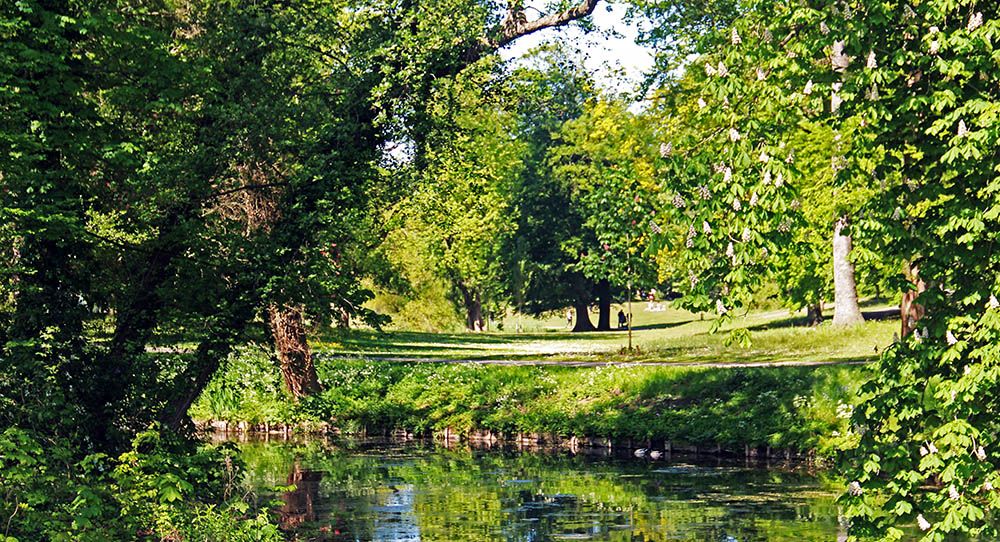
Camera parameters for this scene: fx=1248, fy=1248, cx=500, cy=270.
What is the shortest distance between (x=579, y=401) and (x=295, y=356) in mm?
6802

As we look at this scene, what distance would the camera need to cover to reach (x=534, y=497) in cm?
2122

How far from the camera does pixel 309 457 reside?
26734mm

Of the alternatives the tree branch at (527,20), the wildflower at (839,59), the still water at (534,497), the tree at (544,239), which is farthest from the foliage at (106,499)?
the tree at (544,239)

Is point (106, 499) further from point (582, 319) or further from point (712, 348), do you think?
point (582, 319)

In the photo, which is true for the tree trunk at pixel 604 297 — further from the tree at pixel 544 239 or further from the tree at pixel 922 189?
the tree at pixel 922 189

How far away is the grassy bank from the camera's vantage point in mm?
25562

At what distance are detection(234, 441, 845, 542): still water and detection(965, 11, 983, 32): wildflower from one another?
924 centimetres

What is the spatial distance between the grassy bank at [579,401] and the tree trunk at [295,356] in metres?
0.64

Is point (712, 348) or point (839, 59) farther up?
point (839, 59)

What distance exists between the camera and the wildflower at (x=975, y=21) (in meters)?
9.50

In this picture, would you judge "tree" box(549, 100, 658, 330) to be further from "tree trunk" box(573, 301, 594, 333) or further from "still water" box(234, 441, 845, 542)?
"still water" box(234, 441, 845, 542)

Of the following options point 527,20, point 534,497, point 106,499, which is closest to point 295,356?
point 534,497

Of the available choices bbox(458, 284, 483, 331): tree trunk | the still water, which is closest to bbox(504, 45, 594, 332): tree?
bbox(458, 284, 483, 331): tree trunk

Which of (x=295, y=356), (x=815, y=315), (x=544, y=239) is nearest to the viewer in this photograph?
(x=295, y=356)
